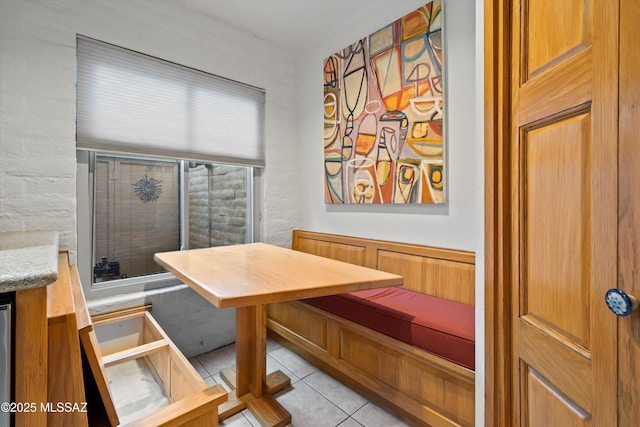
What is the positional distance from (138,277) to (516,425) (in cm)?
240

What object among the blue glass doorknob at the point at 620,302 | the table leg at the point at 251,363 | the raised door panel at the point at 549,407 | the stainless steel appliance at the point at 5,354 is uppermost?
the blue glass doorknob at the point at 620,302

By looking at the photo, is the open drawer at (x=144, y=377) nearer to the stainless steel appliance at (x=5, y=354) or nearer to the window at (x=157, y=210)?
the stainless steel appliance at (x=5, y=354)

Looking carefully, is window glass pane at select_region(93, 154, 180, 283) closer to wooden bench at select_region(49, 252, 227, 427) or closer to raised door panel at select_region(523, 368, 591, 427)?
wooden bench at select_region(49, 252, 227, 427)

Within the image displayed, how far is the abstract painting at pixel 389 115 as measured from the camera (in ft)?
6.42

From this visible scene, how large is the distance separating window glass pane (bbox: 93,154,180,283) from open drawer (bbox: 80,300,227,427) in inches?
14.6

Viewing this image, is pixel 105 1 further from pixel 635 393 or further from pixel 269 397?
pixel 635 393

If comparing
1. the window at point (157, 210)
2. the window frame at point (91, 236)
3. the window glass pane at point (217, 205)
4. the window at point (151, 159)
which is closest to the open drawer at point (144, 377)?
the window frame at point (91, 236)

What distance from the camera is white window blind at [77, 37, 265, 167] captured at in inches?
75.8

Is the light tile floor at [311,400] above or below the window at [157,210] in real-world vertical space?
below

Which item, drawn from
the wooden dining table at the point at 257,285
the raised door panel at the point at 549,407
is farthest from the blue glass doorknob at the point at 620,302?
the wooden dining table at the point at 257,285

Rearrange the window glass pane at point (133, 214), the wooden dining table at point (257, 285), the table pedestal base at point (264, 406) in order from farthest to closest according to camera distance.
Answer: the window glass pane at point (133, 214), the table pedestal base at point (264, 406), the wooden dining table at point (257, 285)

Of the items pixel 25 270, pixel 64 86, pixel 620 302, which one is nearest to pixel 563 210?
pixel 620 302

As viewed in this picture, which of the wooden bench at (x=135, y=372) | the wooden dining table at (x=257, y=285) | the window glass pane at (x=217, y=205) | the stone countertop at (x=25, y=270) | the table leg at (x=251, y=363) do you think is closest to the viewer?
the stone countertop at (x=25, y=270)

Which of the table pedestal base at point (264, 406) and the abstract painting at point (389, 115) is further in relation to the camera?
the abstract painting at point (389, 115)
